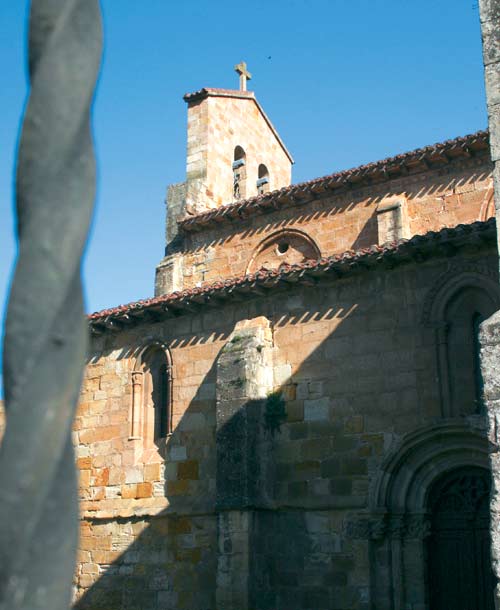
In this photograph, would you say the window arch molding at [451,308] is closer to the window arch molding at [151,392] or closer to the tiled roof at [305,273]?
the tiled roof at [305,273]

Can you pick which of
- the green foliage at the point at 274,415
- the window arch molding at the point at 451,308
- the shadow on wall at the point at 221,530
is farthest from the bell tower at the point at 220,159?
the window arch molding at the point at 451,308

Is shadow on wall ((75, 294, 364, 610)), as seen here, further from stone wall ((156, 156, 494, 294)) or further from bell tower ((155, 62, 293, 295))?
bell tower ((155, 62, 293, 295))

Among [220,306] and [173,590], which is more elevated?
[220,306]

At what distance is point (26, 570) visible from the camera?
119cm

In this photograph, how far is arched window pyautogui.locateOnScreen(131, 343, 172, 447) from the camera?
1479 centimetres

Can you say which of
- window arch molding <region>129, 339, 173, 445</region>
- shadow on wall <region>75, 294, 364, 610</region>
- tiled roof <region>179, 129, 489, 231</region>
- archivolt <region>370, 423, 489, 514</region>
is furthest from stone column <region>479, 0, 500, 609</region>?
window arch molding <region>129, 339, 173, 445</region>

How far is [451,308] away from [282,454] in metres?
3.27

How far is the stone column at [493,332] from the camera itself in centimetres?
669

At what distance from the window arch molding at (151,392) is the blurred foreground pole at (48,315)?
43.8ft

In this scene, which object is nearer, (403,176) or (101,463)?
(101,463)

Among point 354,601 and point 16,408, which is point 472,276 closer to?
point 354,601

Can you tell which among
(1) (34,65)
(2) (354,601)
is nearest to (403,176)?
(2) (354,601)

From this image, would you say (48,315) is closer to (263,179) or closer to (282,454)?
(282,454)

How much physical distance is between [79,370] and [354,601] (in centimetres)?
1120
